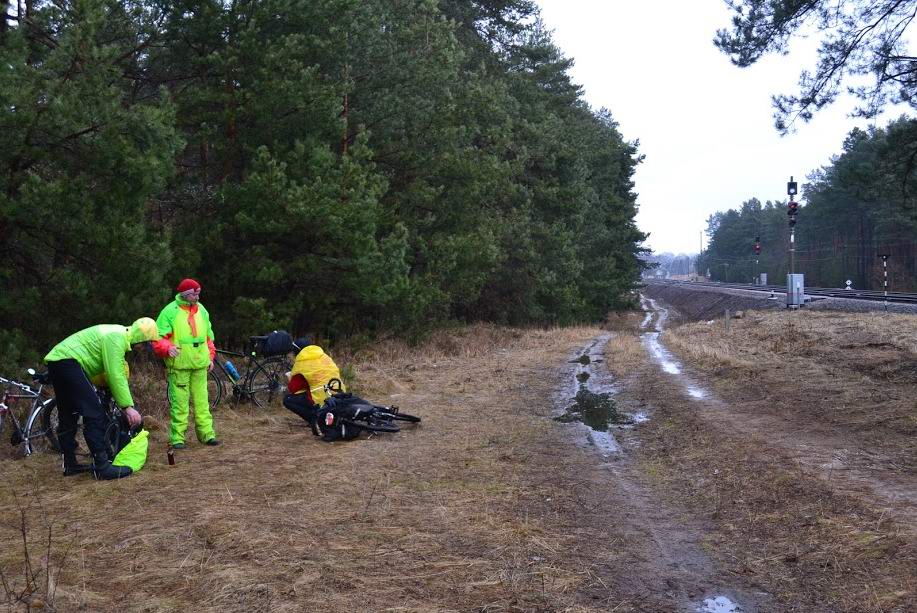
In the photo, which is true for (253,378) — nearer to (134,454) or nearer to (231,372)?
(231,372)

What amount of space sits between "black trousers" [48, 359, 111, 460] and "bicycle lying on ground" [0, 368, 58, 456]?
91 centimetres

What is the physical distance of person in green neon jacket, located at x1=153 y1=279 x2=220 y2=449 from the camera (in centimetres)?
845

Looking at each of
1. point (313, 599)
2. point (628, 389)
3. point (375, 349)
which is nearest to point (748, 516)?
point (313, 599)

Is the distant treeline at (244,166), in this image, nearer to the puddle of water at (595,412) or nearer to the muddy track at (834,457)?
the puddle of water at (595,412)

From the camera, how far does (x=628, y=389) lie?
14.5 metres

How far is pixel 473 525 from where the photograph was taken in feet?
19.0

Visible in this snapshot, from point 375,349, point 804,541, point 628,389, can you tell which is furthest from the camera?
point 375,349

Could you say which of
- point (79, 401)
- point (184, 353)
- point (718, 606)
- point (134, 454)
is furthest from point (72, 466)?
point (718, 606)

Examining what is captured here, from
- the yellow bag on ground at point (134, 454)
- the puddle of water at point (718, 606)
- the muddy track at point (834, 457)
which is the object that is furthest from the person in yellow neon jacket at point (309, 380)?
the puddle of water at point (718, 606)

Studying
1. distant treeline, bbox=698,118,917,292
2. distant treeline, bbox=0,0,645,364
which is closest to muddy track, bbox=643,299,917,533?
distant treeline, bbox=698,118,917,292

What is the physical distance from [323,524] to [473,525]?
1165 millimetres

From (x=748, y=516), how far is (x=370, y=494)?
10.6 feet

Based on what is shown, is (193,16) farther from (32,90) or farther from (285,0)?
(32,90)

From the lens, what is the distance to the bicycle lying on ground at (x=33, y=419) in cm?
794
